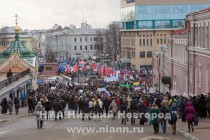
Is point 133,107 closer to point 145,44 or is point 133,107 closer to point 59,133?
point 59,133

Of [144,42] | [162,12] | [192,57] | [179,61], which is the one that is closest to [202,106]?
→ [192,57]

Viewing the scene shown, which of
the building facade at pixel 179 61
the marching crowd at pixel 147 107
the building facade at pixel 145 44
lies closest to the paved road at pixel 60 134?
the marching crowd at pixel 147 107

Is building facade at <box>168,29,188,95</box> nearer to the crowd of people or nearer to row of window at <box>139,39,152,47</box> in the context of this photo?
the crowd of people

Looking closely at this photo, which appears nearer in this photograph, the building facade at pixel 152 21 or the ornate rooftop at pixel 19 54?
the ornate rooftop at pixel 19 54

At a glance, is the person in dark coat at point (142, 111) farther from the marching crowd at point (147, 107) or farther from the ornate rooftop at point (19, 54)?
the ornate rooftop at point (19, 54)

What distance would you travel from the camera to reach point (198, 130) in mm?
22297

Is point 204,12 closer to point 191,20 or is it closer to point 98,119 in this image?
point 191,20

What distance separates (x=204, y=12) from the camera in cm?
3488

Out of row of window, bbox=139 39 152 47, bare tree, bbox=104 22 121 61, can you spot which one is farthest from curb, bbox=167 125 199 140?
bare tree, bbox=104 22 121 61

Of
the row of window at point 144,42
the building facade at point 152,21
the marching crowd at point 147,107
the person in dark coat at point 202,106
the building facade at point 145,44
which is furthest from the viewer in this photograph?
Result: the row of window at point 144,42

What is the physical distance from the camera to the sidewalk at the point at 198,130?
66.9 ft

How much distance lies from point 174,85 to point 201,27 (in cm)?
1316

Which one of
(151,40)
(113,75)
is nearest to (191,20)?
(113,75)

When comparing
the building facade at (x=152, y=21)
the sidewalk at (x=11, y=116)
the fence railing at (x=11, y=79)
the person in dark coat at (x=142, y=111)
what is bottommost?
the sidewalk at (x=11, y=116)
